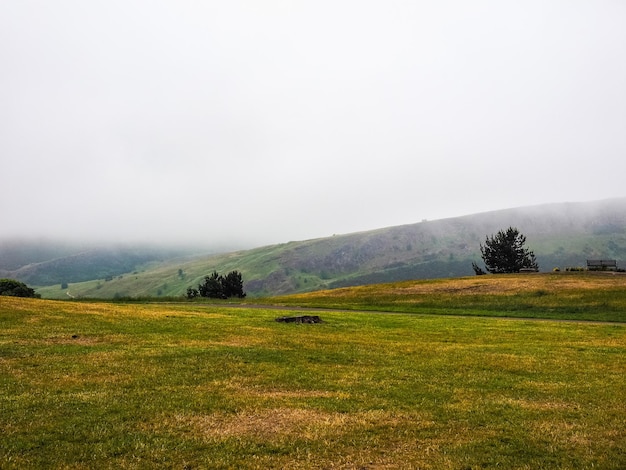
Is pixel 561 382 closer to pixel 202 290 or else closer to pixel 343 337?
pixel 343 337

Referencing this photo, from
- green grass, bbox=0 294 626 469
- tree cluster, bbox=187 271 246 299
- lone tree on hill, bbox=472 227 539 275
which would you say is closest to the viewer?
green grass, bbox=0 294 626 469

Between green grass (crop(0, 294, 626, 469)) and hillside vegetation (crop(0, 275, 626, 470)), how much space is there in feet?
0.22

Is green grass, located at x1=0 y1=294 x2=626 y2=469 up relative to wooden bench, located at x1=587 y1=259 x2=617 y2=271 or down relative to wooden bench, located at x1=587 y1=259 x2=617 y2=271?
up

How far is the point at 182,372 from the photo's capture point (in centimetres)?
2105

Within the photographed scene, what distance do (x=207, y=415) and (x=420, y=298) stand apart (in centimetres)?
6788

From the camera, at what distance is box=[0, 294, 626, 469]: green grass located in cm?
1203

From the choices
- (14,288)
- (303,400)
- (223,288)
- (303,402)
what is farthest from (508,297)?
(14,288)

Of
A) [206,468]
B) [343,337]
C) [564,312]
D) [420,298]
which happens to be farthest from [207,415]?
[420,298]

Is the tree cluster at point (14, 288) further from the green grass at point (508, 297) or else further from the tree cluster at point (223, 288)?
the green grass at point (508, 297)

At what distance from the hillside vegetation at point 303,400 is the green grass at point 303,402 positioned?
66mm

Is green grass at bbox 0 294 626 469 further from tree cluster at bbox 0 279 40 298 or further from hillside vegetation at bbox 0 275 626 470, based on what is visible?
tree cluster at bbox 0 279 40 298

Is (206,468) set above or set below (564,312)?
above

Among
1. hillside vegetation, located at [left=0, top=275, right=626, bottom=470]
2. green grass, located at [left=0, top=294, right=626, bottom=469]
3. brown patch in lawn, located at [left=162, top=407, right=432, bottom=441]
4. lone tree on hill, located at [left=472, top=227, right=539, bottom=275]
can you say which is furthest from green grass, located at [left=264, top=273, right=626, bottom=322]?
brown patch in lawn, located at [left=162, top=407, right=432, bottom=441]

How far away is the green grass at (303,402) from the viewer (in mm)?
12031
